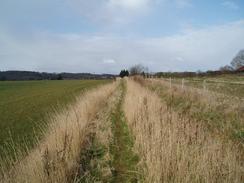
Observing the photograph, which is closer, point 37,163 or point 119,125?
point 37,163

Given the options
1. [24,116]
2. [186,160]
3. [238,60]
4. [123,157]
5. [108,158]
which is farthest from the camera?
[238,60]

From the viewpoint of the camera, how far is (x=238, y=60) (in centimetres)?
9212

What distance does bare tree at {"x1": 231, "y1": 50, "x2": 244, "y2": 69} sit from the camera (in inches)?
3573

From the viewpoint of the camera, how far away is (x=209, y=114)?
789cm

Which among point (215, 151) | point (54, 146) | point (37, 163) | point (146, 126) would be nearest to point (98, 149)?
point (54, 146)

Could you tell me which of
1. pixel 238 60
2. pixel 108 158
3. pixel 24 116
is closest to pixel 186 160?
pixel 108 158

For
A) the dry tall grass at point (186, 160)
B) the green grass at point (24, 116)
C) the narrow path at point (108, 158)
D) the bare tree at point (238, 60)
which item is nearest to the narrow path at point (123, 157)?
the narrow path at point (108, 158)

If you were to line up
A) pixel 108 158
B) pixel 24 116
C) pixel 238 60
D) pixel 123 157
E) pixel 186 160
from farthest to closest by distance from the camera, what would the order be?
1. pixel 238 60
2. pixel 24 116
3. pixel 123 157
4. pixel 108 158
5. pixel 186 160

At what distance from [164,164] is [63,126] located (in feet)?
11.2

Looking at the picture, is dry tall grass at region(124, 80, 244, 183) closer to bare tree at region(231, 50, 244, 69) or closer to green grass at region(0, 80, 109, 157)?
green grass at region(0, 80, 109, 157)

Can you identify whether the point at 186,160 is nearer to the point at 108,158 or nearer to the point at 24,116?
the point at 108,158

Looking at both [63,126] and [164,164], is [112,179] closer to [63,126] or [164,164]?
[164,164]

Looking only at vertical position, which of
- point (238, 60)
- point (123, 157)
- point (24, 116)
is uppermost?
point (238, 60)

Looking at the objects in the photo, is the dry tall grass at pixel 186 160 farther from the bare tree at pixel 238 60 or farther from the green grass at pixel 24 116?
the bare tree at pixel 238 60
